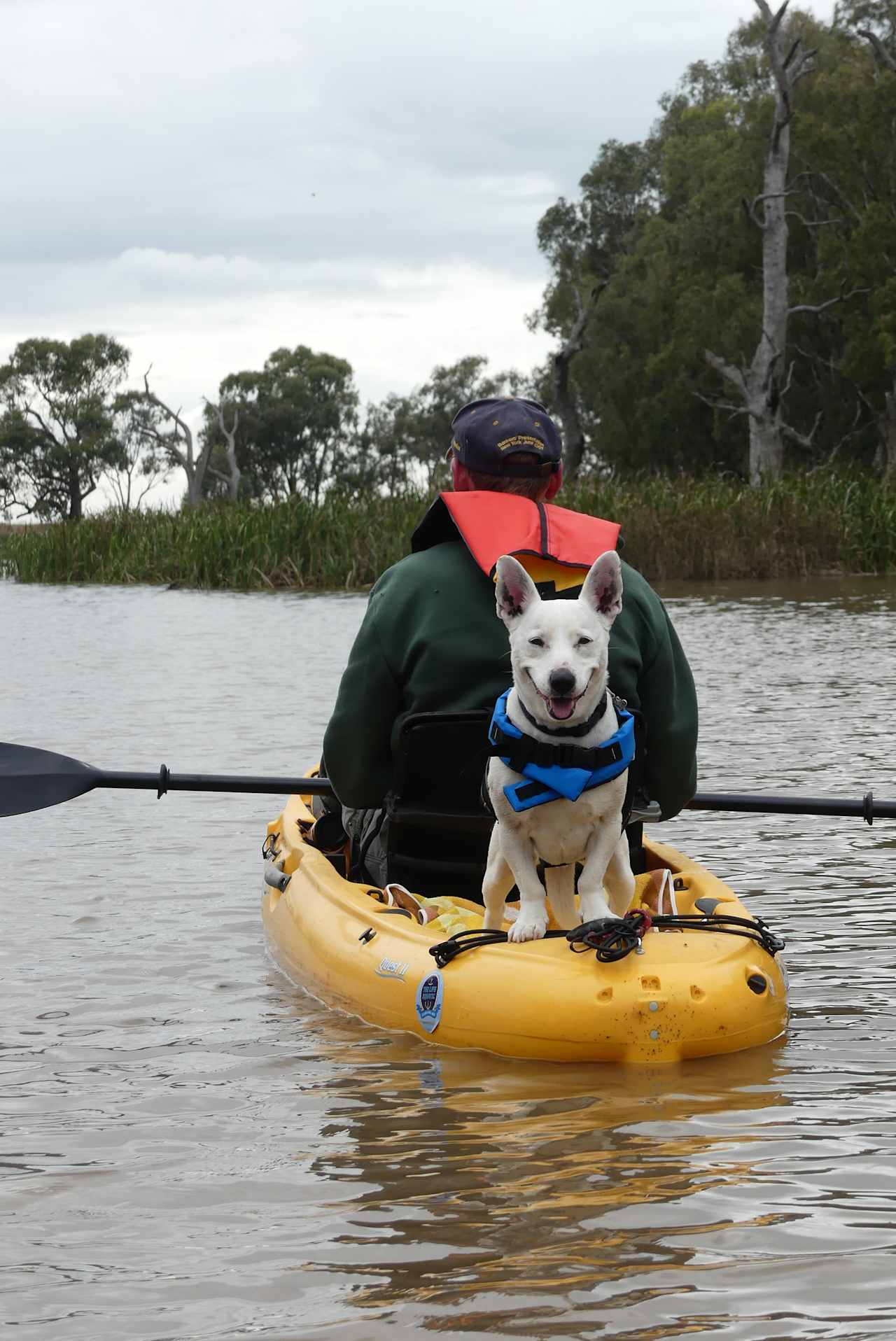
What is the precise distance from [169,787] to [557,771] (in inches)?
98.0

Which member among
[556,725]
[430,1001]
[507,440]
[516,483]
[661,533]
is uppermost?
[661,533]

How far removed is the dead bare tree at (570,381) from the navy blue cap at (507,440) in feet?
122

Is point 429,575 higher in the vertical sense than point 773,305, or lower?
lower

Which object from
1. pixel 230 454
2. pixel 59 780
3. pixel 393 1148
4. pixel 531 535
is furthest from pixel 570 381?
pixel 393 1148

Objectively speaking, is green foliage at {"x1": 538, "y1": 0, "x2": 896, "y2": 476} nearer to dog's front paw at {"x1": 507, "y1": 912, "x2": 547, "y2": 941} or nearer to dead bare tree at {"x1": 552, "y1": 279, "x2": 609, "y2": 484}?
dead bare tree at {"x1": 552, "y1": 279, "x2": 609, "y2": 484}

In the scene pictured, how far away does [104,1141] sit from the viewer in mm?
4230

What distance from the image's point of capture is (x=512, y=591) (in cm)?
416

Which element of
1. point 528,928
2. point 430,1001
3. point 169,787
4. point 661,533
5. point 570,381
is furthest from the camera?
point 570,381

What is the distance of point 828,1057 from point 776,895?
2.26 metres

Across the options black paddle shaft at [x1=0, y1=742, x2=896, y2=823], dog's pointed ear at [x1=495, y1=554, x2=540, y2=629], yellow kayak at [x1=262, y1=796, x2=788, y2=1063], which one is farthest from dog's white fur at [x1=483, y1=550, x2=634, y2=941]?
black paddle shaft at [x1=0, y1=742, x2=896, y2=823]

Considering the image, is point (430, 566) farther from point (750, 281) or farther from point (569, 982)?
point (750, 281)

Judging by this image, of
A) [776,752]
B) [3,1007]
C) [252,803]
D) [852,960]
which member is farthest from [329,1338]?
[776,752]

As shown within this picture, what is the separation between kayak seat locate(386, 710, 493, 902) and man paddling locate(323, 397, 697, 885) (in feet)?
0.23

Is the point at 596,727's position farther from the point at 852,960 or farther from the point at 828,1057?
the point at 852,960
